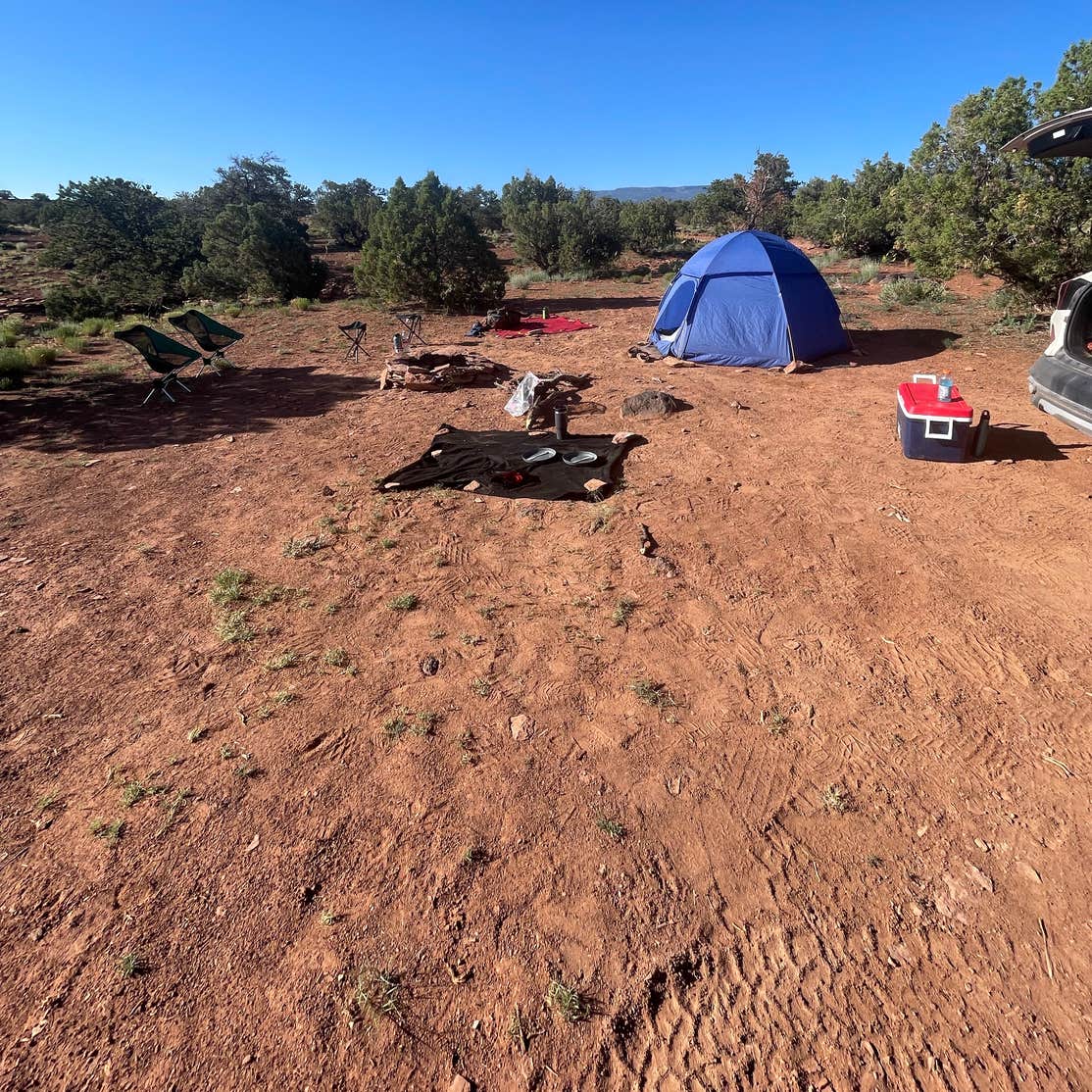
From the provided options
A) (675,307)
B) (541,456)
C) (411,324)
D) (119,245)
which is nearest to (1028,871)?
(541,456)

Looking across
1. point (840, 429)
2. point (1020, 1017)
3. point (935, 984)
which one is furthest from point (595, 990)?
point (840, 429)

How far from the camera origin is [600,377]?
975cm

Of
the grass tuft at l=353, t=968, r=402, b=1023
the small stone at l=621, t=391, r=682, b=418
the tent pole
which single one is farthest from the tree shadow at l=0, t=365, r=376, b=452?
the grass tuft at l=353, t=968, r=402, b=1023

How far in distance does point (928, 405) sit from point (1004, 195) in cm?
680

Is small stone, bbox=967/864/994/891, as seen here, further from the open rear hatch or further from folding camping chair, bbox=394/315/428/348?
folding camping chair, bbox=394/315/428/348

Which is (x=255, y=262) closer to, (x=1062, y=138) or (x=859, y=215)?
(x=1062, y=138)

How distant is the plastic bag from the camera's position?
7965 mm

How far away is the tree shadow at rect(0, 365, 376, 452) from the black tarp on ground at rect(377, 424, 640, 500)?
3.20 m

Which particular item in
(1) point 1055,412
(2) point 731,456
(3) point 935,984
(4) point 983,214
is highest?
(4) point 983,214

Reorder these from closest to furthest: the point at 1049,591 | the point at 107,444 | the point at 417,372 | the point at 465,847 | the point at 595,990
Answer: the point at 595,990
the point at 465,847
the point at 1049,591
the point at 107,444
the point at 417,372

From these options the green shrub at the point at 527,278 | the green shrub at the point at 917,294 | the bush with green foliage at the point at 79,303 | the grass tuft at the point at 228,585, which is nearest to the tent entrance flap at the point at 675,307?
the green shrub at the point at 917,294

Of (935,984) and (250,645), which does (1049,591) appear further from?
(250,645)

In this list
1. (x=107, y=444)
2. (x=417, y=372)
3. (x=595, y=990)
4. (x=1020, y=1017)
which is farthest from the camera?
(x=417, y=372)

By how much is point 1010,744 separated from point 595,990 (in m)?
2.54
